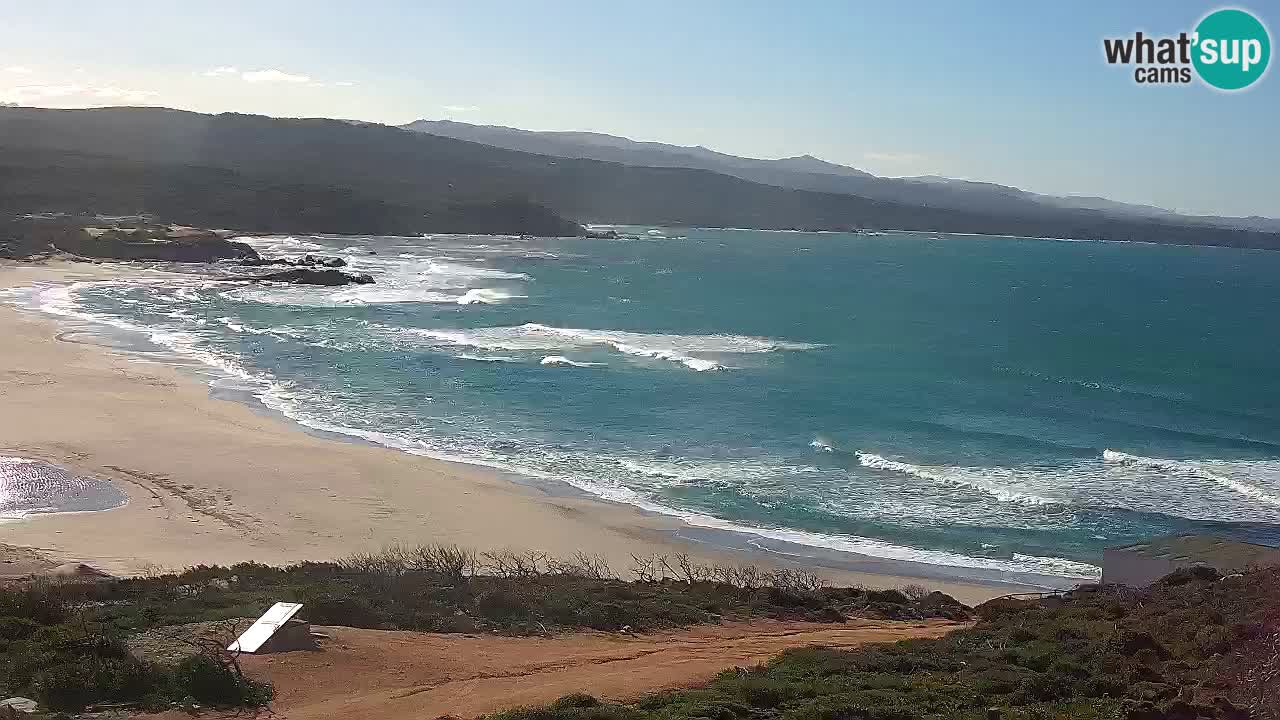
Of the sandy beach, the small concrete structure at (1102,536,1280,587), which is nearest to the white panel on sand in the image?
the sandy beach

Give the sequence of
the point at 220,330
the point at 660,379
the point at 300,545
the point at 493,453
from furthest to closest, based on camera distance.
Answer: the point at 220,330 < the point at 660,379 < the point at 493,453 < the point at 300,545

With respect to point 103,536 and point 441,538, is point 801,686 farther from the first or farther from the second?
point 103,536

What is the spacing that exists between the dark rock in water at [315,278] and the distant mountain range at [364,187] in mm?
34458

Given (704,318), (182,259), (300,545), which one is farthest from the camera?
(182,259)

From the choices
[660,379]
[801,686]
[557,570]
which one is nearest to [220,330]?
[660,379]

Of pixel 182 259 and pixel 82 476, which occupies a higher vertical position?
pixel 182 259

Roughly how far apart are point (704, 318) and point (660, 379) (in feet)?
67.6

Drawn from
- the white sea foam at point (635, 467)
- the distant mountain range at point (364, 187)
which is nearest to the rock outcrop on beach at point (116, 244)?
the distant mountain range at point (364, 187)

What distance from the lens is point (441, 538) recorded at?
20.3 meters

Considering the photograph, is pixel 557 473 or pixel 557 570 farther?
pixel 557 473

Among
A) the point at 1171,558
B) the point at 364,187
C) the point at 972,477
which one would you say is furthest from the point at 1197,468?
the point at 364,187

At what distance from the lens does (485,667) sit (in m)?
12.0

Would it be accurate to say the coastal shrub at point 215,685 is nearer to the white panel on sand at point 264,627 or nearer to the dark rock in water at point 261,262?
the white panel on sand at point 264,627

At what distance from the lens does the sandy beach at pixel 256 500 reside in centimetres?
1905
